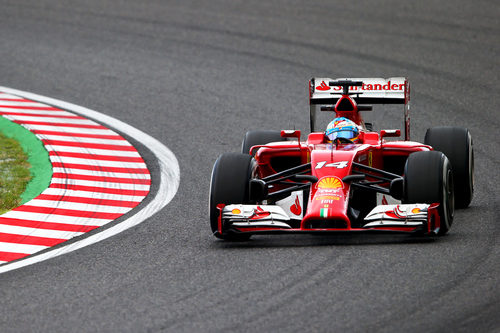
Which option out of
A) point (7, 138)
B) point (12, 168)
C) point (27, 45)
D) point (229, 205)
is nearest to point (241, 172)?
point (229, 205)

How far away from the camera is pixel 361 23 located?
70.3 feet

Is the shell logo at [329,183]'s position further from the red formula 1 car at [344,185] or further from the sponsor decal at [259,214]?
the sponsor decal at [259,214]

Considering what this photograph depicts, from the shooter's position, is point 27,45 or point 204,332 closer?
point 204,332

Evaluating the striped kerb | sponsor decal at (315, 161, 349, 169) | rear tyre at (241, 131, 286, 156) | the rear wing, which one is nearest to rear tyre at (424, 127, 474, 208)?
the rear wing

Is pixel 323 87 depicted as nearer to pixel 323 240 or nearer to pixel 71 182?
pixel 323 240

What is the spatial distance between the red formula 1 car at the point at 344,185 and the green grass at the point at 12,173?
118 inches

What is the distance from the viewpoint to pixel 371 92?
11.8 m

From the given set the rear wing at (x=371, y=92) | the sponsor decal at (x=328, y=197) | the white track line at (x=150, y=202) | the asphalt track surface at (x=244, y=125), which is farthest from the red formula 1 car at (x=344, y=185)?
the white track line at (x=150, y=202)

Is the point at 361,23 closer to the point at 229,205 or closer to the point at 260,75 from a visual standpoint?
the point at 260,75

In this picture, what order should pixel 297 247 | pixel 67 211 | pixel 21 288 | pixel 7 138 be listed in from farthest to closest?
pixel 7 138
pixel 67 211
pixel 297 247
pixel 21 288

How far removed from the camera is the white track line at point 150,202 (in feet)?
32.4

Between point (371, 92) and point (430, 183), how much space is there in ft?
8.45

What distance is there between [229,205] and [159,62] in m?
10.3

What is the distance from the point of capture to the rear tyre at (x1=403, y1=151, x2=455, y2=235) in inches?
370
